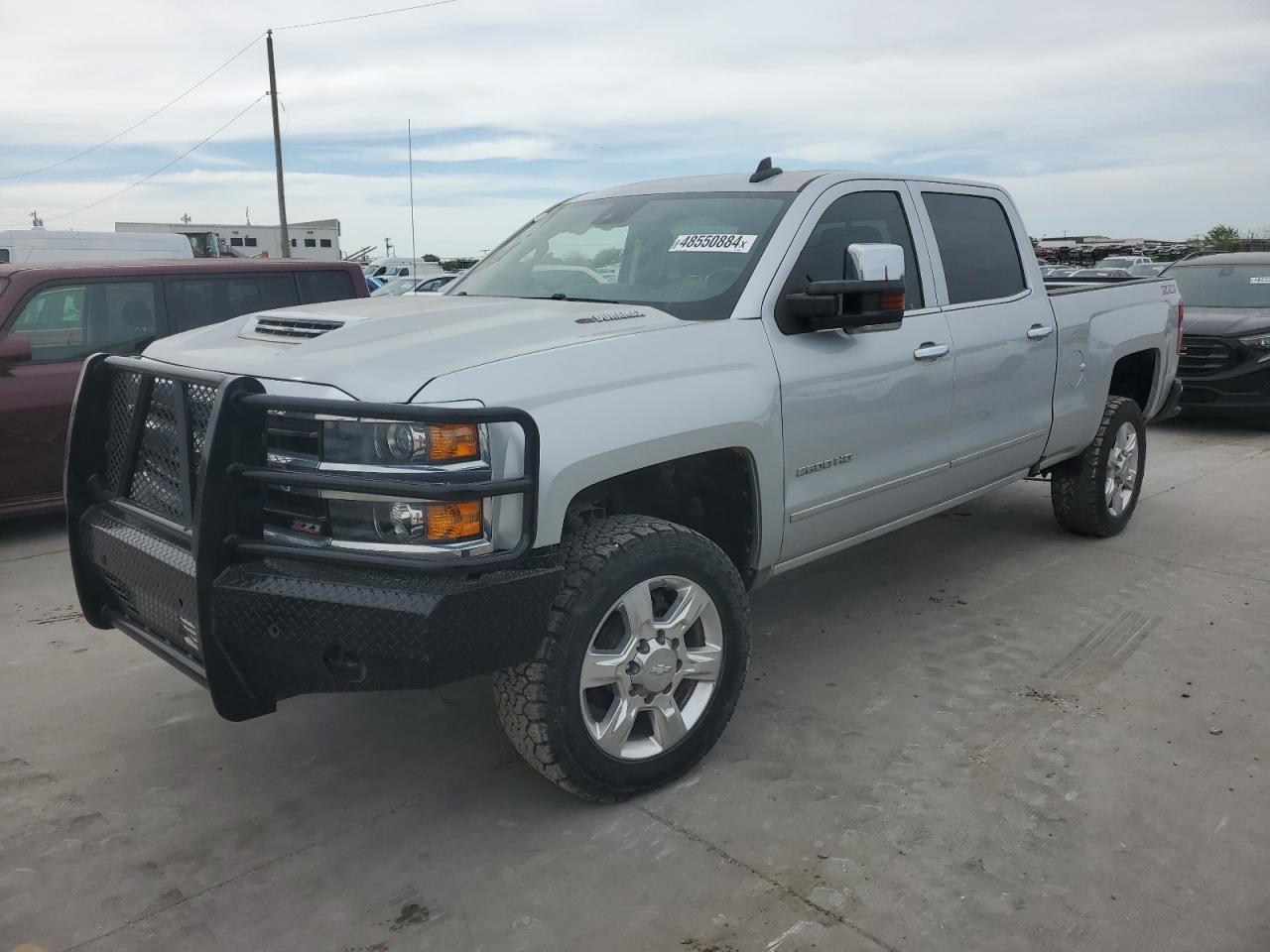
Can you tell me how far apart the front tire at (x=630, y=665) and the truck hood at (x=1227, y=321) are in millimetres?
8067

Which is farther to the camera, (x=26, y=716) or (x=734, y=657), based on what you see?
(x=26, y=716)

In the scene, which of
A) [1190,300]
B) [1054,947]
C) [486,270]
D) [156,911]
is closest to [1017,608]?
[1054,947]

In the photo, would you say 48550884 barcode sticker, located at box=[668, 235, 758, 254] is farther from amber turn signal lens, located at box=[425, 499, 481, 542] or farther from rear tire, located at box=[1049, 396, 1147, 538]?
rear tire, located at box=[1049, 396, 1147, 538]

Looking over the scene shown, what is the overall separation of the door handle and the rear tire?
1.92 m

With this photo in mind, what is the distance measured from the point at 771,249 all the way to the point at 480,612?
68.9 inches

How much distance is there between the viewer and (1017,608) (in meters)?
4.77

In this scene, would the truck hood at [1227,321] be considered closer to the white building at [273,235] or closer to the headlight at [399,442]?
the headlight at [399,442]

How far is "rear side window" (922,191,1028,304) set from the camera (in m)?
4.47

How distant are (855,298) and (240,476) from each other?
201cm

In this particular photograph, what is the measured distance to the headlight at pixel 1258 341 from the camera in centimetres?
929

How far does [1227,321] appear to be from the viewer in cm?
956

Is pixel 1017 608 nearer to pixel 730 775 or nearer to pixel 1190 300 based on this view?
pixel 730 775

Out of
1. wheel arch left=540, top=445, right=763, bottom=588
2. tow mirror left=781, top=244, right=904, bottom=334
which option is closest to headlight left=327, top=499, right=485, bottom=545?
wheel arch left=540, top=445, right=763, bottom=588

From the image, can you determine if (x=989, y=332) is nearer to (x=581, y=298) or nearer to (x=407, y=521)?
(x=581, y=298)
